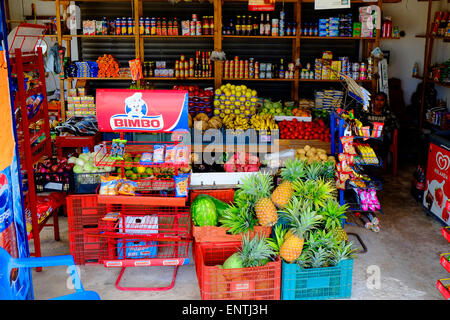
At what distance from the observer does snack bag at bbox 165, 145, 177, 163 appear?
14.6 feet

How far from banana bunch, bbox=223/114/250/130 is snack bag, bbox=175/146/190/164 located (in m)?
2.22

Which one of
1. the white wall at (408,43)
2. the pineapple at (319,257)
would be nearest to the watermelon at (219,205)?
the pineapple at (319,257)

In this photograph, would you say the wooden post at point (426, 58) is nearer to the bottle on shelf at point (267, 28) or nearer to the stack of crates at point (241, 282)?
the bottle on shelf at point (267, 28)

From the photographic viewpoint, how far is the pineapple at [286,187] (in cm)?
454

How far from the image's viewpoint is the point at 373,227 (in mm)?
5984

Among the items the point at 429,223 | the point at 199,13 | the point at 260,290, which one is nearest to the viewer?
the point at 260,290

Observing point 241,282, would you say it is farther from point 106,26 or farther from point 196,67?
point 106,26

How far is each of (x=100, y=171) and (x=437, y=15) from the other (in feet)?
22.9

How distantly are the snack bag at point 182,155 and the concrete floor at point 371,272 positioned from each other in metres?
1.25

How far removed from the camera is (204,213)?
15.1 feet

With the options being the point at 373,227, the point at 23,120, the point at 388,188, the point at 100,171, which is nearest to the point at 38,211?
the point at 100,171

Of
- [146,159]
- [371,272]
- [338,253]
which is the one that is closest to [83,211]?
[146,159]

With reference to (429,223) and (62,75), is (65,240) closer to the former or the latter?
(62,75)

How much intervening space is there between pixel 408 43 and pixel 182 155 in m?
7.18
